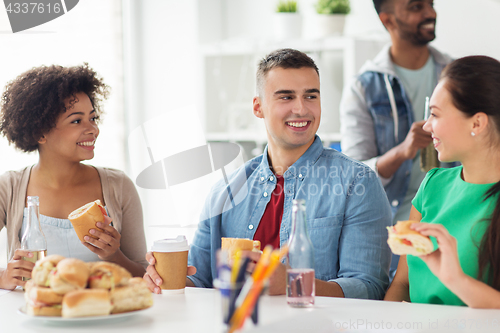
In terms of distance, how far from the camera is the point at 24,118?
Result: 1953 mm

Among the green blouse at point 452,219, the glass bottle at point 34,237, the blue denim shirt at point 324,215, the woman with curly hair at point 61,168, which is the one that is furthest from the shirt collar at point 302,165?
the glass bottle at point 34,237

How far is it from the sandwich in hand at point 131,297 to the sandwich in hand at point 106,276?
15mm

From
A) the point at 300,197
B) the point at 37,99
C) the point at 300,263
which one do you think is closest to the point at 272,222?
the point at 300,197

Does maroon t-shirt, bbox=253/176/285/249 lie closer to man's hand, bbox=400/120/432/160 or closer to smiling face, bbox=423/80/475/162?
smiling face, bbox=423/80/475/162

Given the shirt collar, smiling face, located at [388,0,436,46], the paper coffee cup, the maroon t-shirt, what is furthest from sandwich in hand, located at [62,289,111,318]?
smiling face, located at [388,0,436,46]

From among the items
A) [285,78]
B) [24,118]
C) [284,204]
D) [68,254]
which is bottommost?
[68,254]

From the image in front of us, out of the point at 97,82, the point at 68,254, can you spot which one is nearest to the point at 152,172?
the point at 97,82

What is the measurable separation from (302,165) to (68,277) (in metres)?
0.93

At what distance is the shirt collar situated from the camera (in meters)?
1.76

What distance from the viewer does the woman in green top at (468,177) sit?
50.2 inches

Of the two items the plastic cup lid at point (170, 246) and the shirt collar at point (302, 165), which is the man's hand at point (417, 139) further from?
the plastic cup lid at point (170, 246)

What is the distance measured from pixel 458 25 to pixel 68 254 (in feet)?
8.09

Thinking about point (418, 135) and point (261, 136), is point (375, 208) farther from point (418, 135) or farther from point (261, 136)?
point (261, 136)

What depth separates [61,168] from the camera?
6.40 feet
